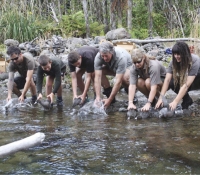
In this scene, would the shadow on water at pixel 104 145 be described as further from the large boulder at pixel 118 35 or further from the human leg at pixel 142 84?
the large boulder at pixel 118 35

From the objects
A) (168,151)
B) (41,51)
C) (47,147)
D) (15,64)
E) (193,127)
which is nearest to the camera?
(168,151)

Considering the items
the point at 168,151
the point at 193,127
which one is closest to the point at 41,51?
the point at 193,127

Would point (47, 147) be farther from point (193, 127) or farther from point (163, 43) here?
point (163, 43)

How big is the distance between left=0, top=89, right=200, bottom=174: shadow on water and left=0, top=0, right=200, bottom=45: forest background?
469 centimetres

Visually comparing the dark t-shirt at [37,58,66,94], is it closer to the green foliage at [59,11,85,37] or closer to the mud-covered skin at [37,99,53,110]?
the mud-covered skin at [37,99,53,110]

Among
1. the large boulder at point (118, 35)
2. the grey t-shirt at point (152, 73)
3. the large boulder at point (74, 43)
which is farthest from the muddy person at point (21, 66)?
the large boulder at point (118, 35)

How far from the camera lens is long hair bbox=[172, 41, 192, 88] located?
468cm

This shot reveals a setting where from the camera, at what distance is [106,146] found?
3.65m

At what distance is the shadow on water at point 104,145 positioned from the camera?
3002 millimetres

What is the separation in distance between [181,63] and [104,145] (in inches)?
68.7

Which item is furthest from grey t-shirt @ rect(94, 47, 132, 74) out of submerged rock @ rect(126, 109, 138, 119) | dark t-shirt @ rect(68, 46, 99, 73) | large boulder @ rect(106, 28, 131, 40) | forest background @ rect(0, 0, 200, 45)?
Result: large boulder @ rect(106, 28, 131, 40)

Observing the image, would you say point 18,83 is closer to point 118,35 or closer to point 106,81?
point 106,81

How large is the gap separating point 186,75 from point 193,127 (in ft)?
2.56

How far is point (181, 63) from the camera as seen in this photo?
15.7ft
